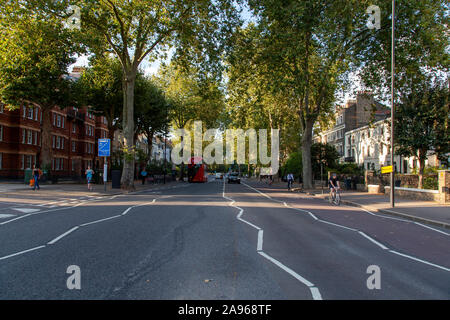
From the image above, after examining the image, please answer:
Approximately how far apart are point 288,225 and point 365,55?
21.8 m

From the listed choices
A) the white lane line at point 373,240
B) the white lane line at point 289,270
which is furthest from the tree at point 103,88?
the white lane line at point 289,270

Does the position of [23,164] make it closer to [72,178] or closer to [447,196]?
[72,178]

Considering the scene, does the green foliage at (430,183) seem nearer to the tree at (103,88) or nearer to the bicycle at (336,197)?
the bicycle at (336,197)

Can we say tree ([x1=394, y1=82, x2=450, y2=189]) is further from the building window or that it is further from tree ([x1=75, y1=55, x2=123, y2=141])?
the building window

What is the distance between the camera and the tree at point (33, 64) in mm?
27109

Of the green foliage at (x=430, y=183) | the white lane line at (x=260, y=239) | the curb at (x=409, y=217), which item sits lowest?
the curb at (x=409, y=217)

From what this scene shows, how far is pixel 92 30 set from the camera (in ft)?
75.9

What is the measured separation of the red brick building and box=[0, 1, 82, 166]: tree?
168 inches

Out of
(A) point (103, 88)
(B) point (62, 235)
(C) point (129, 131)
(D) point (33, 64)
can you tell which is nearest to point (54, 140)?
(A) point (103, 88)

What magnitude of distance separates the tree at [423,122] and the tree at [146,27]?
1353cm

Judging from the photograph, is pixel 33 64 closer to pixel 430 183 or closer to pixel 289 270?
pixel 289 270

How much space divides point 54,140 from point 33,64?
18.9 m

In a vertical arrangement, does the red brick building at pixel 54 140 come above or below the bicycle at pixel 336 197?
above

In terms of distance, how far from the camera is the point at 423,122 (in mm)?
23312
